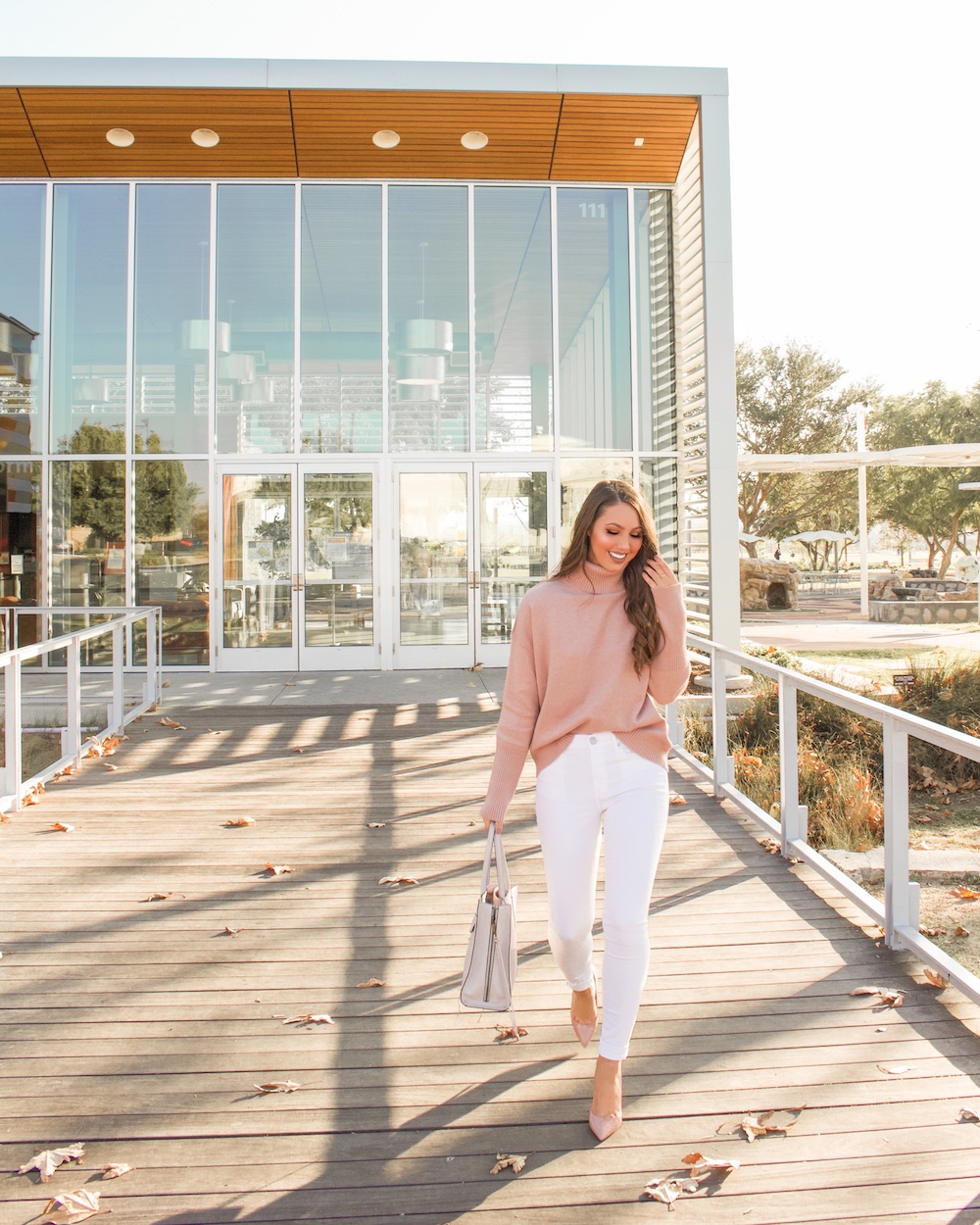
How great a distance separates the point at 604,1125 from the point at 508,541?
432 inches

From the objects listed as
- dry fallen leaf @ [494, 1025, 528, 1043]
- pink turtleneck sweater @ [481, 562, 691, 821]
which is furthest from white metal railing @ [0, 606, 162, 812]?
pink turtleneck sweater @ [481, 562, 691, 821]

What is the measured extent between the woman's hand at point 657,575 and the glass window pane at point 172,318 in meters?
11.2

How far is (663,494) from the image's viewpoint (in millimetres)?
13719

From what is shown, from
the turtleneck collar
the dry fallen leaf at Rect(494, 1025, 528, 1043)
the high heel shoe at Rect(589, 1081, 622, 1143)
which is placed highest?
the turtleneck collar

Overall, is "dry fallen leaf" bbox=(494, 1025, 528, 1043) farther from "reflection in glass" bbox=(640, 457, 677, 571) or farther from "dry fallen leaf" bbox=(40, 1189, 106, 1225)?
"reflection in glass" bbox=(640, 457, 677, 571)

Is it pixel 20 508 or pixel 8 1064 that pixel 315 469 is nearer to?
pixel 20 508

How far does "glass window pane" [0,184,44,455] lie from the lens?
44.0 feet

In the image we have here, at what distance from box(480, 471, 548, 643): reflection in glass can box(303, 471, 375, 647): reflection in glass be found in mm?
1488

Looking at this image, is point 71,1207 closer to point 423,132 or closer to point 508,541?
point 508,541

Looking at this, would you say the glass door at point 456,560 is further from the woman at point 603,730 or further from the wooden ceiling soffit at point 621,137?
the woman at point 603,730

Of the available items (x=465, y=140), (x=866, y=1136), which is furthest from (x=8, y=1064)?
(x=465, y=140)

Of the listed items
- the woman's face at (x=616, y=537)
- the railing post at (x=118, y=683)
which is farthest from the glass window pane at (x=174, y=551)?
the woman's face at (x=616, y=537)

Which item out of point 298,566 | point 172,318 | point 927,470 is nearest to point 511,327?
point 298,566

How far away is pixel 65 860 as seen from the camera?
5676 mm
